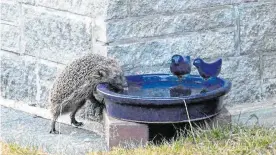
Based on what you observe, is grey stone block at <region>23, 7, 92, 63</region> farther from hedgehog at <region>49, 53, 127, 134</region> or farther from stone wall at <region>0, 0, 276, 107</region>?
hedgehog at <region>49, 53, 127, 134</region>

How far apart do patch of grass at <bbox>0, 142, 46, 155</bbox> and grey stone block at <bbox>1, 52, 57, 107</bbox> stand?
3.02ft

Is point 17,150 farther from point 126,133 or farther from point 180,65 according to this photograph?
point 180,65

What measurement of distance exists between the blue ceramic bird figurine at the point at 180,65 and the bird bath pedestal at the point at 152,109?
121mm

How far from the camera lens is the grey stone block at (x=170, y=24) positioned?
5863mm

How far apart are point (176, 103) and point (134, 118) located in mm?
319

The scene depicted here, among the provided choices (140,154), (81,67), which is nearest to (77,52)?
(81,67)

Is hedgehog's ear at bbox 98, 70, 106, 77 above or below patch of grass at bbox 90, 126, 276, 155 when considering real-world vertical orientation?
above

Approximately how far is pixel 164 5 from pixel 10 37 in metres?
1.47

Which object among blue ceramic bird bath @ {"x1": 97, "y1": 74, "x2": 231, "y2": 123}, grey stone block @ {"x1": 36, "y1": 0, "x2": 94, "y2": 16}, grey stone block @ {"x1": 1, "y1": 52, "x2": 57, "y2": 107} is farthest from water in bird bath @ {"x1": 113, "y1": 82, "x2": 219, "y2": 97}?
grey stone block @ {"x1": 1, "y1": 52, "x2": 57, "y2": 107}

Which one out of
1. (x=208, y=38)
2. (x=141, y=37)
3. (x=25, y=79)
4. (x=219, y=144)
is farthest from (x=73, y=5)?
(x=219, y=144)

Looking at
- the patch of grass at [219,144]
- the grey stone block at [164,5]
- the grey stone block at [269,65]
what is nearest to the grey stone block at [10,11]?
the grey stone block at [164,5]

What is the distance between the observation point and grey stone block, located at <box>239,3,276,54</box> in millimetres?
6285

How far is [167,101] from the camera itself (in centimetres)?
533

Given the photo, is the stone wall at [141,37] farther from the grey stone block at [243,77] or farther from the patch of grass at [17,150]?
the patch of grass at [17,150]
